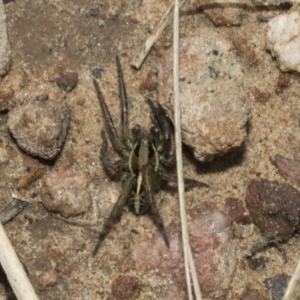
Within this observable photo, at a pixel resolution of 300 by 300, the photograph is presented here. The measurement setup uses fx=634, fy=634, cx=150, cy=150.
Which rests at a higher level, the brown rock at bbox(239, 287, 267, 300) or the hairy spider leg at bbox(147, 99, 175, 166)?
the hairy spider leg at bbox(147, 99, 175, 166)

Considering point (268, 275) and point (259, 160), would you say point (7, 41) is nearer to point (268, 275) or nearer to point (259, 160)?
point (259, 160)

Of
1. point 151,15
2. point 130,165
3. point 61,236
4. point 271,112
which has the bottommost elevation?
point 61,236

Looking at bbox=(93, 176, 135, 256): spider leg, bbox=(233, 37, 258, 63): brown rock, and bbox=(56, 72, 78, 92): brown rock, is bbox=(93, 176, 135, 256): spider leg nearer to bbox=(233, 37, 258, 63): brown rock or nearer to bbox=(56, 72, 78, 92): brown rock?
bbox=(56, 72, 78, 92): brown rock

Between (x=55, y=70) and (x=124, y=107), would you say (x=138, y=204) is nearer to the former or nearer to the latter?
(x=124, y=107)

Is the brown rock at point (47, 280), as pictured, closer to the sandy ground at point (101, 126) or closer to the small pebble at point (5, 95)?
the sandy ground at point (101, 126)

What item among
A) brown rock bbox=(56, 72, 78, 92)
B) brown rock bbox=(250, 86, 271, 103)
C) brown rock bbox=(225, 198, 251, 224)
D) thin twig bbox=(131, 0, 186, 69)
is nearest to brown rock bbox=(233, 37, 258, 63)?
brown rock bbox=(250, 86, 271, 103)

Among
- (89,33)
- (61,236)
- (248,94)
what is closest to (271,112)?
(248,94)
